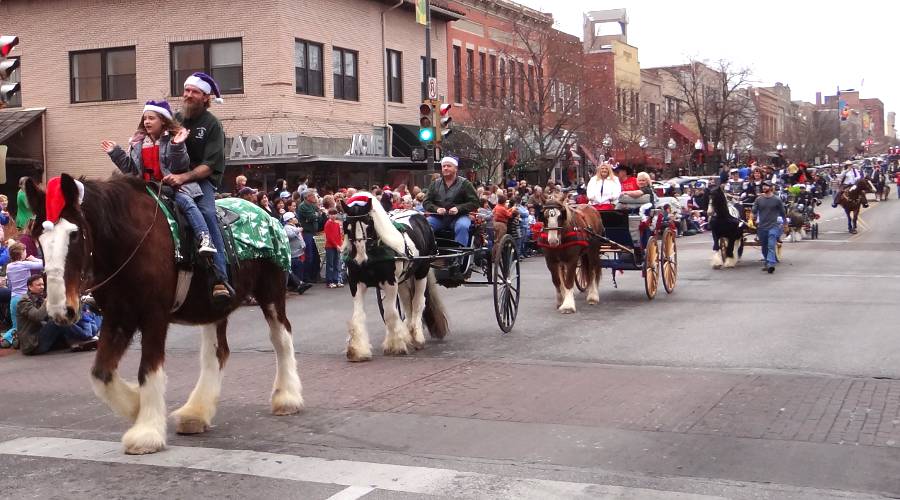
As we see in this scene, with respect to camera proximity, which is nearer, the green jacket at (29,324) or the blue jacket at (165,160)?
the blue jacket at (165,160)

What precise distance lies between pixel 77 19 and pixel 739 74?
41167 mm

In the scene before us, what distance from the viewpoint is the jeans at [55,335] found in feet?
42.2

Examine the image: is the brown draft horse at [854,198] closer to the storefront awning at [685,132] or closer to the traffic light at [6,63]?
the traffic light at [6,63]

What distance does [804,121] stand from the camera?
9919cm

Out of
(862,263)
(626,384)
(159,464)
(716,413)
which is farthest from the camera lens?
(862,263)

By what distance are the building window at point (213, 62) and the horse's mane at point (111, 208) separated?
77.9 ft

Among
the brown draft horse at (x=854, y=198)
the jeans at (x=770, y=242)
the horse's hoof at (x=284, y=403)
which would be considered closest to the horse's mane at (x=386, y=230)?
the horse's hoof at (x=284, y=403)

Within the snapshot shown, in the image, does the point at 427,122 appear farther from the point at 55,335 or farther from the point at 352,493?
the point at 352,493

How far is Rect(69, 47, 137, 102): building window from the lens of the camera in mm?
31656

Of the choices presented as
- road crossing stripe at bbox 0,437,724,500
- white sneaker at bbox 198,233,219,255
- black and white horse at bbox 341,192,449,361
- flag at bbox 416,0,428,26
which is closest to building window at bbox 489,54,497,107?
flag at bbox 416,0,428,26

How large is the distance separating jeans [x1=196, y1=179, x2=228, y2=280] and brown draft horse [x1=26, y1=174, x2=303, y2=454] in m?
0.14

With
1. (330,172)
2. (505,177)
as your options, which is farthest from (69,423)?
(505,177)

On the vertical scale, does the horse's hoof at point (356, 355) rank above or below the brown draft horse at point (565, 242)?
below

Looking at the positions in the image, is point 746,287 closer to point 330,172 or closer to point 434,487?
point 434,487
